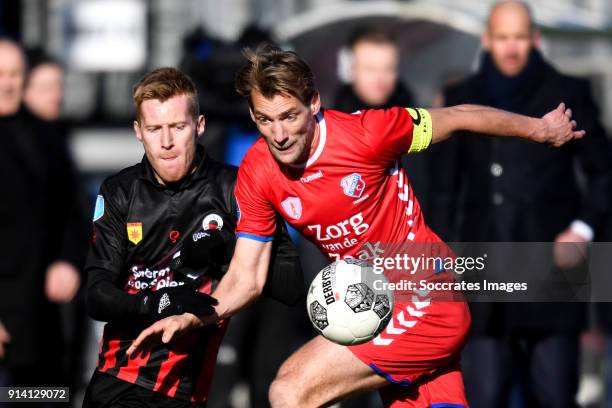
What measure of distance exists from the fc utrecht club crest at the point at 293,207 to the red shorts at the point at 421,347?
630 mm

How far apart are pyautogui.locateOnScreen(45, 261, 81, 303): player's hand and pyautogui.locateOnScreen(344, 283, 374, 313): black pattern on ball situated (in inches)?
102

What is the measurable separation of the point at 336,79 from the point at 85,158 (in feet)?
6.51

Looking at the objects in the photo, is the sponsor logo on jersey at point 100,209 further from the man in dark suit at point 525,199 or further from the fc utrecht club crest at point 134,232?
the man in dark suit at point 525,199

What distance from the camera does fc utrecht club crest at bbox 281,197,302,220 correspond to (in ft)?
18.1

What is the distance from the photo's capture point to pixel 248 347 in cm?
800

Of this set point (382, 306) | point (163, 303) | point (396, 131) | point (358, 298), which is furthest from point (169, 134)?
point (382, 306)

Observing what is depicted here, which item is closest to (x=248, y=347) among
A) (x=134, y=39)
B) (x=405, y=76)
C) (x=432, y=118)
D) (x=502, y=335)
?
(x=502, y=335)

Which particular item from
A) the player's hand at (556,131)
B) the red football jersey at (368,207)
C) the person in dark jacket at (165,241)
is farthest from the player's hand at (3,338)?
the player's hand at (556,131)

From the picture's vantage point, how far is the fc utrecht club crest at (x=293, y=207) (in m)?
5.51

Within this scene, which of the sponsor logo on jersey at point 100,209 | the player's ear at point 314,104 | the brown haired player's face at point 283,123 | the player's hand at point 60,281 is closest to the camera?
the brown haired player's face at point 283,123

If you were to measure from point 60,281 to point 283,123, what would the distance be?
8.54 ft

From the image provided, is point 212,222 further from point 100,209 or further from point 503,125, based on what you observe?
point 503,125

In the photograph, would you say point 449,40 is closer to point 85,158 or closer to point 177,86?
point 85,158

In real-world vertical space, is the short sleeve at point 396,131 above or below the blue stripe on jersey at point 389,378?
above
